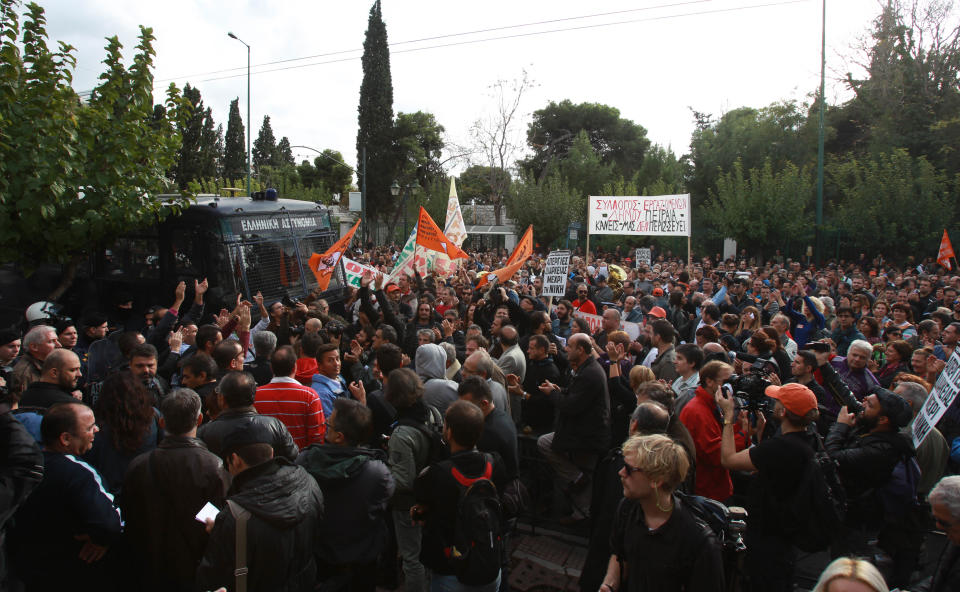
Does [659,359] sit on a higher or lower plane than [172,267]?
lower

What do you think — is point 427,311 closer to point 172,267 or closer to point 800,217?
point 172,267

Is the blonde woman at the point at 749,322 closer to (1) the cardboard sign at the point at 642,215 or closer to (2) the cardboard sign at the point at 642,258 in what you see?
(1) the cardboard sign at the point at 642,215

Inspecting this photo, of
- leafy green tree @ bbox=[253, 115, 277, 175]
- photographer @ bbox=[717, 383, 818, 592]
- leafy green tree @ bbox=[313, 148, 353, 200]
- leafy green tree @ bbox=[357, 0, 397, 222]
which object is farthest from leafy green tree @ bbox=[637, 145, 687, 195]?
leafy green tree @ bbox=[253, 115, 277, 175]

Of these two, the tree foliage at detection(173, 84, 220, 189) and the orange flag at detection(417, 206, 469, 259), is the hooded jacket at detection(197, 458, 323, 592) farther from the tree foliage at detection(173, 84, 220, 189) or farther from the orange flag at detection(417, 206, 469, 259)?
the tree foliage at detection(173, 84, 220, 189)

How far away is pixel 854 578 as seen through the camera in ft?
7.13

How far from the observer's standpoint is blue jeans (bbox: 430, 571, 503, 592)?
3.51 m

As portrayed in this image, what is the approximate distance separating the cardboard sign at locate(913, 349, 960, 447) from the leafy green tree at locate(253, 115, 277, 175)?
74.9 meters

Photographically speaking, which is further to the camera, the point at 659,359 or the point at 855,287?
the point at 855,287

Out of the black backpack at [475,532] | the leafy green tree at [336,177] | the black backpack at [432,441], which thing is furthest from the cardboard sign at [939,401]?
the leafy green tree at [336,177]

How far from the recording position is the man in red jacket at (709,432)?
4.35 m

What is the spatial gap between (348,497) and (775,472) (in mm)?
2449

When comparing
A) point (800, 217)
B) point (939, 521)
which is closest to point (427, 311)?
point (939, 521)

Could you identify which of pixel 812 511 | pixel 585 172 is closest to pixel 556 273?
pixel 812 511

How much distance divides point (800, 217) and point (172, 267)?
2317 cm
